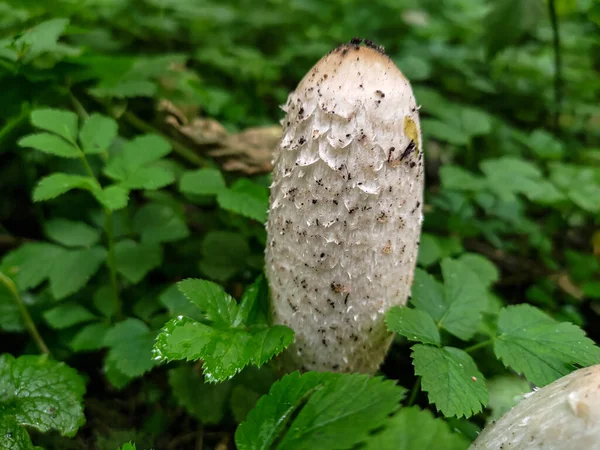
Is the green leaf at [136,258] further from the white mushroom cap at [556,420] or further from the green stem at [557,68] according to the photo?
the green stem at [557,68]

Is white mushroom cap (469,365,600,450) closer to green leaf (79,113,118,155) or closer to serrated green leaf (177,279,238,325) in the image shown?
serrated green leaf (177,279,238,325)

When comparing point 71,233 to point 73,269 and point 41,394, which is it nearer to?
point 73,269

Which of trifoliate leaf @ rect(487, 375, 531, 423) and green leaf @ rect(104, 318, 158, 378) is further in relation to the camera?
trifoliate leaf @ rect(487, 375, 531, 423)

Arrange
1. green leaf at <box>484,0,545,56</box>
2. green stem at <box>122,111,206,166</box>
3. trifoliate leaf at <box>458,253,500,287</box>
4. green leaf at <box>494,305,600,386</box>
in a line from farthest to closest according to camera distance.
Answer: green leaf at <box>484,0,545,56</box> → green stem at <box>122,111,206,166</box> → trifoliate leaf at <box>458,253,500,287</box> → green leaf at <box>494,305,600,386</box>

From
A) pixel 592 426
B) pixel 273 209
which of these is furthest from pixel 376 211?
pixel 592 426

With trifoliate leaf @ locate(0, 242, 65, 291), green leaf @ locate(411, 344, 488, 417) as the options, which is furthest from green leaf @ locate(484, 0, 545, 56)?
trifoliate leaf @ locate(0, 242, 65, 291)

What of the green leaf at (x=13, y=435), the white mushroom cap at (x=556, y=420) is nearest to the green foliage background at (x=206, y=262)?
the green leaf at (x=13, y=435)

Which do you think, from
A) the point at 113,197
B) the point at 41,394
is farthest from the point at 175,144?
the point at 41,394
